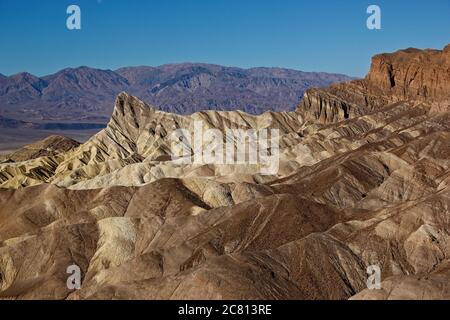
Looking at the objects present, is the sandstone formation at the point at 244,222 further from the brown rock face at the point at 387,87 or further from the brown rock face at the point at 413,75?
the brown rock face at the point at 387,87

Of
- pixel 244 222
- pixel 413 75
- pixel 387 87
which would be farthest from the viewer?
pixel 387 87

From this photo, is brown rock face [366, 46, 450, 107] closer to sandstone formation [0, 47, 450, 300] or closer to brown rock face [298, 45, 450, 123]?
brown rock face [298, 45, 450, 123]

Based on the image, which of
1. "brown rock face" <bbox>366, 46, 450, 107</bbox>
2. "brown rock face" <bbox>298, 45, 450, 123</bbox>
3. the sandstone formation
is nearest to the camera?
the sandstone formation

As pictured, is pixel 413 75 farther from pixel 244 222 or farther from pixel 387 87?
pixel 244 222

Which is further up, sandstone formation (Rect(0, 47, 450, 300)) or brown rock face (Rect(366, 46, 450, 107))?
brown rock face (Rect(366, 46, 450, 107))

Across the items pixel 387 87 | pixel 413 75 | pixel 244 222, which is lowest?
pixel 244 222

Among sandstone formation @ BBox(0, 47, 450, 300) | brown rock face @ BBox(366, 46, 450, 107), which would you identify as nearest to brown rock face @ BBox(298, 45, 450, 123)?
brown rock face @ BBox(366, 46, 450, 107)

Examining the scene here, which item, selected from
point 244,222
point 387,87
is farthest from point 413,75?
point 244,222

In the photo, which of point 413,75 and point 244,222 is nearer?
point 244,222

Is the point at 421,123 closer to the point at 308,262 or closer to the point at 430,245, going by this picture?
the point at 430,245
